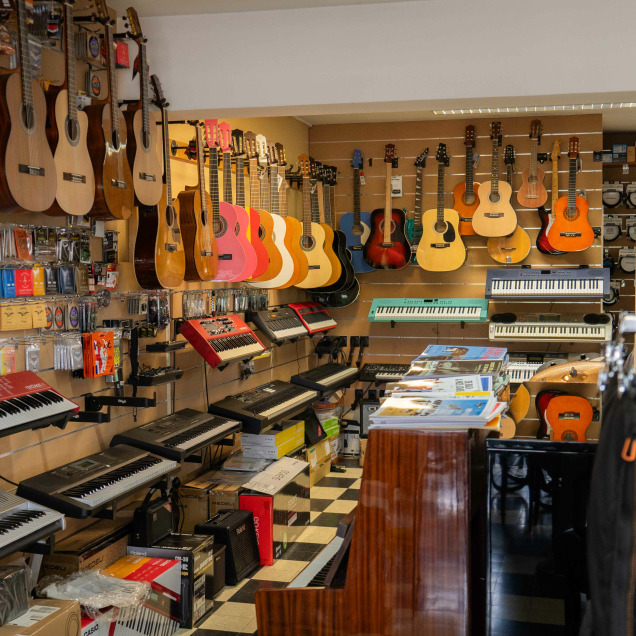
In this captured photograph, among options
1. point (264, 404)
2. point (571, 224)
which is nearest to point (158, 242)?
point (264, 404)

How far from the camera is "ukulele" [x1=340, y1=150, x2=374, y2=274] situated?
6.96m

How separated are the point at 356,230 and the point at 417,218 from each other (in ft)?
1.77

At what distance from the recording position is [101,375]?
378 centimetres

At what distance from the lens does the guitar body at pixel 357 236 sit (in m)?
6.96

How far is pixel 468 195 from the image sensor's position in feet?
21.9

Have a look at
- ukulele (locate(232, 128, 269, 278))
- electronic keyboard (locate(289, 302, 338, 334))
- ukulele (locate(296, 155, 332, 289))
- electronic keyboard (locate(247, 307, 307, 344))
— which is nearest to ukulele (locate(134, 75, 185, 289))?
ukulele (locate(232, 128, 269, 278))

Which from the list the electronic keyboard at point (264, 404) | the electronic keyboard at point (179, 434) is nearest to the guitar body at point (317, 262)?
the electronic keyboard at point (264, 404)

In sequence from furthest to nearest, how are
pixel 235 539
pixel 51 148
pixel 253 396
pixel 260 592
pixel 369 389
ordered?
1. pixel 369 389
2. pixel 253 396
3. pixel 235 539
4. pixel 51 148
5. pixel 260 592

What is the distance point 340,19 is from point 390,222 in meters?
3.24

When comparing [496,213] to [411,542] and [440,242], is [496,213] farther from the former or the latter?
[411,542]

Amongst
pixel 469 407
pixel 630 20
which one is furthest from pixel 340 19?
pixel 469 407

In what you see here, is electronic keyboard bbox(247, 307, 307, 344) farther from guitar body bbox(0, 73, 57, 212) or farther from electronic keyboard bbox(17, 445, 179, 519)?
guitar body bbox(0, 73, 57, 212)

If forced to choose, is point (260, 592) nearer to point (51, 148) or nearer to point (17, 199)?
point (17, 199)

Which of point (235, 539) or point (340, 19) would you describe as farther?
point (235, 539)
